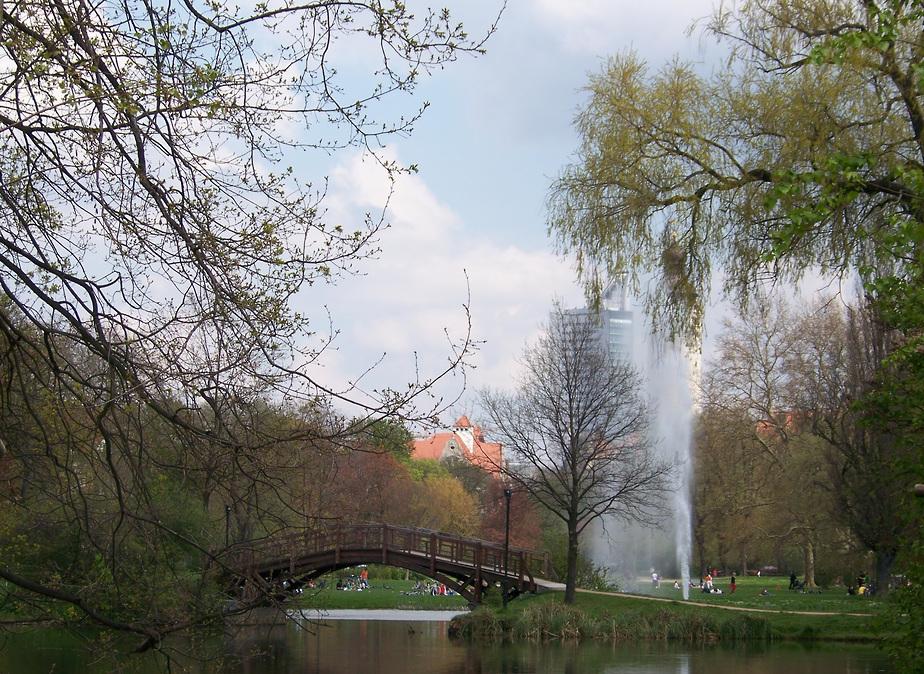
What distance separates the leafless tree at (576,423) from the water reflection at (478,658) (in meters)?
5.68

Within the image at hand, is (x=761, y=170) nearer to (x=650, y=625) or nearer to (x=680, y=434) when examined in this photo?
(x=650, y=625)

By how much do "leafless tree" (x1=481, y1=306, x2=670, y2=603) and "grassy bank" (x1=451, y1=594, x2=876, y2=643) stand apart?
11.7 ft

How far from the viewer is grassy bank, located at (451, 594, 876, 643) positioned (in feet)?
80.6

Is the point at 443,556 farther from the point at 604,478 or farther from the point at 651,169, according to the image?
the point at 651,169

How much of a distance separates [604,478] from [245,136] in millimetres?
24503

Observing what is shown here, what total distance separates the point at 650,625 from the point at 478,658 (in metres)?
5.13

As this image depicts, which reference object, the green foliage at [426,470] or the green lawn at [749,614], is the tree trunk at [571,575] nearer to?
the green lawn at [749,614]

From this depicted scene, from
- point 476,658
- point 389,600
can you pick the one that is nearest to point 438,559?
point 476,658

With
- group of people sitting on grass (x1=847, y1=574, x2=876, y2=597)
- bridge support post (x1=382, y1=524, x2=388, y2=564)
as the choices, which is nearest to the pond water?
bridge support post (x1=382, y1=524, x2=388, y2=564)

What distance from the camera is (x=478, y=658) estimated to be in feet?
71.2

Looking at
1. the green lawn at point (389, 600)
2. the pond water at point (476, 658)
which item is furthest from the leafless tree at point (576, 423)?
the green lawn at point (389, 600)

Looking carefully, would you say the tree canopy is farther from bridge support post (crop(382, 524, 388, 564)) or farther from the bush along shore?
bridge support post (crop(382, 524, 388, 564))

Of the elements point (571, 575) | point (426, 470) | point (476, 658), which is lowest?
point (476, 658)

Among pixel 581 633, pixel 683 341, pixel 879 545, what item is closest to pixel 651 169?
pixel 683 341
